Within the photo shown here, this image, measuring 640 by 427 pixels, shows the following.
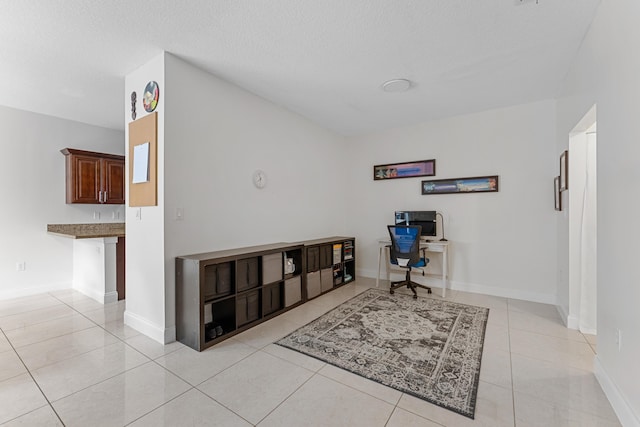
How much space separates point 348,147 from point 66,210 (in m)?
4.85

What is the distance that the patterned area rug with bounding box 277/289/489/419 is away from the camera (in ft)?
6.39

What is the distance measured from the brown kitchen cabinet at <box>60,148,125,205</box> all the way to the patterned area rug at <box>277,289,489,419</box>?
4030 millimetres

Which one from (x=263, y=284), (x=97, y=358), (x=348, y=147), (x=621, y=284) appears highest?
(x=348, y=147)

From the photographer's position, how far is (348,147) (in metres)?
5.50

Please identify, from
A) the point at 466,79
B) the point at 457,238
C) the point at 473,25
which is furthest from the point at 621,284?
the point at 457,238

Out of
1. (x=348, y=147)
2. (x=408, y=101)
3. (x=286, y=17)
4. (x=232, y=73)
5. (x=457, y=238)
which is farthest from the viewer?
(x=348, y=147)

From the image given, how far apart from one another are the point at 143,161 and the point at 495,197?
4507 millimetres

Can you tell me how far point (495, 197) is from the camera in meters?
4.08

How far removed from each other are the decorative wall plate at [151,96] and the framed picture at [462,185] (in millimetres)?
3851

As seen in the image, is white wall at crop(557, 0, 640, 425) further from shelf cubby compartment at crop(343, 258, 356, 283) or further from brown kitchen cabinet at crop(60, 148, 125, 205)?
brown kitchen cabinet at crop(60, 148, 125, 205)

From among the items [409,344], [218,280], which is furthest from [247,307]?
[409,344]

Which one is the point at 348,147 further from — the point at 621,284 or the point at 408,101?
the point at 621,284

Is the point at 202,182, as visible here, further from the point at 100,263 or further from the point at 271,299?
the point at 100,263

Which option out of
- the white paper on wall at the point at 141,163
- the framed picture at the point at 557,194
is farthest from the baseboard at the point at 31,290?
the framed picture at the point at 557,194
